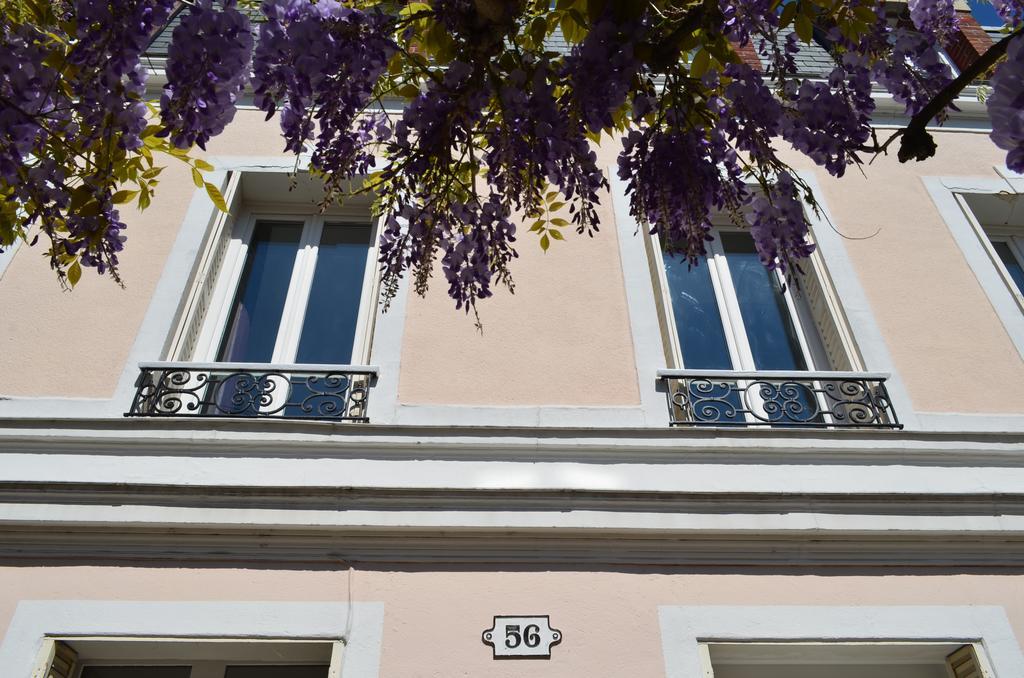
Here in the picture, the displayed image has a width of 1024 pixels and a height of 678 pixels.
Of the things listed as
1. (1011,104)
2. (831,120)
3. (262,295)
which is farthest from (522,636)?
(262,295)

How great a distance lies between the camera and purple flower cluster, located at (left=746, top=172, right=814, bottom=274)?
299cm

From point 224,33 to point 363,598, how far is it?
7.51ft

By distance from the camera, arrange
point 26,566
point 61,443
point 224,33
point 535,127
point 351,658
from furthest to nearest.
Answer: point 61,443
point 26,566
point 351,658
point 535,127
point 224,33

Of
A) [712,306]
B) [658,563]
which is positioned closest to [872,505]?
[658,563]

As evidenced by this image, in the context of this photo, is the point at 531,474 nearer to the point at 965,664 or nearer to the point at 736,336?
the point at 736,336

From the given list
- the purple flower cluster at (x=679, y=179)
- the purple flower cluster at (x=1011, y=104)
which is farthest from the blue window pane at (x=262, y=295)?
the purple flower cluster at (x=1011, y=104)

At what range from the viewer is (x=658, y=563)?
11.9ft

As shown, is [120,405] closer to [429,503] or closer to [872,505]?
[429,503]

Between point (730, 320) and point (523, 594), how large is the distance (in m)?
2.30

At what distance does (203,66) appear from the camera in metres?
2.50

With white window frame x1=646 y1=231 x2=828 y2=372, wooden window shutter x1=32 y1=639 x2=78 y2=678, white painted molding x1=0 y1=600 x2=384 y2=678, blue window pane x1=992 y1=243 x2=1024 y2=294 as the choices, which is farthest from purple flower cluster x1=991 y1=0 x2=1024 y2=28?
wooden window shutter x1=32 y1=639 x2=78 y2=678

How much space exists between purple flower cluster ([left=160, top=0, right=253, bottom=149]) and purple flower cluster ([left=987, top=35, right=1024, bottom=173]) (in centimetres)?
212

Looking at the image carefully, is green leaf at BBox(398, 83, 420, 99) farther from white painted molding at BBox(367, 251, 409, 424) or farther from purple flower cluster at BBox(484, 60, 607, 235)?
white painted molding at BBox(367, 251, 409, 424)

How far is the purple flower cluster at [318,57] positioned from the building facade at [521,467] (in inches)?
69.8
